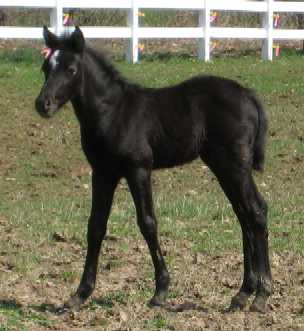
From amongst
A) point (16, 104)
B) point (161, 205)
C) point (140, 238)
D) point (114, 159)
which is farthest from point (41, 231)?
point (16, 104)

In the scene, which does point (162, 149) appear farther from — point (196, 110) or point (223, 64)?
point (223, 64)

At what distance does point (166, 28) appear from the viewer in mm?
21797

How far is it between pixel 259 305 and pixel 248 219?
0.65 metres

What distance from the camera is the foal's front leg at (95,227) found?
8.02 m

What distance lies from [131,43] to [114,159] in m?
13.3

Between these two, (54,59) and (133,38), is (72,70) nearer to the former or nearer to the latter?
(54,59)

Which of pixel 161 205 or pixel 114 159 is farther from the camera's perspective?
pixel 161 205

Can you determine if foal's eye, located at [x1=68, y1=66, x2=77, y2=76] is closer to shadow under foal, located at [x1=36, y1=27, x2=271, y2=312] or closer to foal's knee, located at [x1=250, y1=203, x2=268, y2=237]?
shadow under foal, located at [x1=36, y1=27, x2=271, y2=312]

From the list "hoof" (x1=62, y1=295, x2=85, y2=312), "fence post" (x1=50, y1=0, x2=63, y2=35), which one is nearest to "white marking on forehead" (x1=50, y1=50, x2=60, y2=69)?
"hoof" (x1=62, y1=295, x2=85, y2=312)

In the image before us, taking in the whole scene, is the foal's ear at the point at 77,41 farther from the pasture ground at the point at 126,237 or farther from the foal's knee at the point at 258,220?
the pasture ground at the point at 126,237

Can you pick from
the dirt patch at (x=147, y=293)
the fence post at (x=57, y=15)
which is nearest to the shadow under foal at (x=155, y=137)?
the dirt patch at (x=147, y=293)

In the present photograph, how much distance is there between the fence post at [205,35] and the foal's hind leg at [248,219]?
1367 cm

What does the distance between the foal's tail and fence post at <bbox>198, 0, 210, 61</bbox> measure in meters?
13.5

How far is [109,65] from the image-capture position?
317 inches
